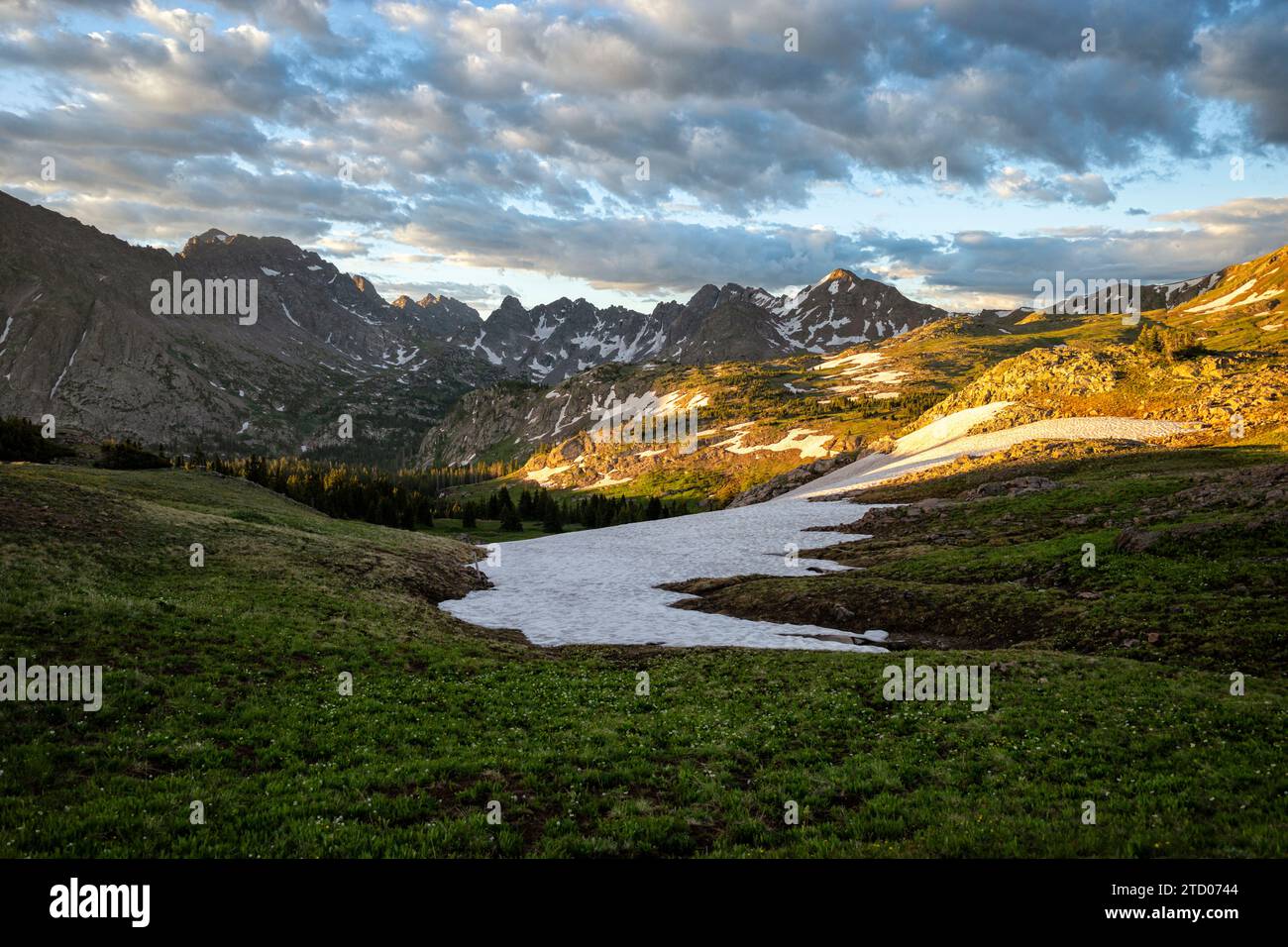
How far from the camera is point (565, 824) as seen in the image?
12102 mm

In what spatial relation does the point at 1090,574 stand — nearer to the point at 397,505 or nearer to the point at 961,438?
the point at 961,438

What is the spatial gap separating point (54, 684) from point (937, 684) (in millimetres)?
28817

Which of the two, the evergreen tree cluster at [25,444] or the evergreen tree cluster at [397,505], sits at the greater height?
the evergreen tree cluster at [25,444]

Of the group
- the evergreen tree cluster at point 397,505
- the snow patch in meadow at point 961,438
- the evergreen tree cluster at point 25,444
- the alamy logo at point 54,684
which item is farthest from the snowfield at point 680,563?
the evergreen tree cluster at point 25,444

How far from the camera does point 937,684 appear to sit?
2383cm

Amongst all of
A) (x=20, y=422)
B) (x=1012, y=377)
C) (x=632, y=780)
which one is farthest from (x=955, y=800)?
(x=1012, y=377)

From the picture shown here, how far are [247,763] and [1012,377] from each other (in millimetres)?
147259

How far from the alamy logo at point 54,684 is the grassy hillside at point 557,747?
0.51 metres

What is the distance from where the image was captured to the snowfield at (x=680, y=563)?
3925 cm

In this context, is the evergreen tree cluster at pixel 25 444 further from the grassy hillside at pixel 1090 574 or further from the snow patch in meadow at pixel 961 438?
the snow patch in meadow at pixel 961 438

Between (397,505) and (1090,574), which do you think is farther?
(397,505)
